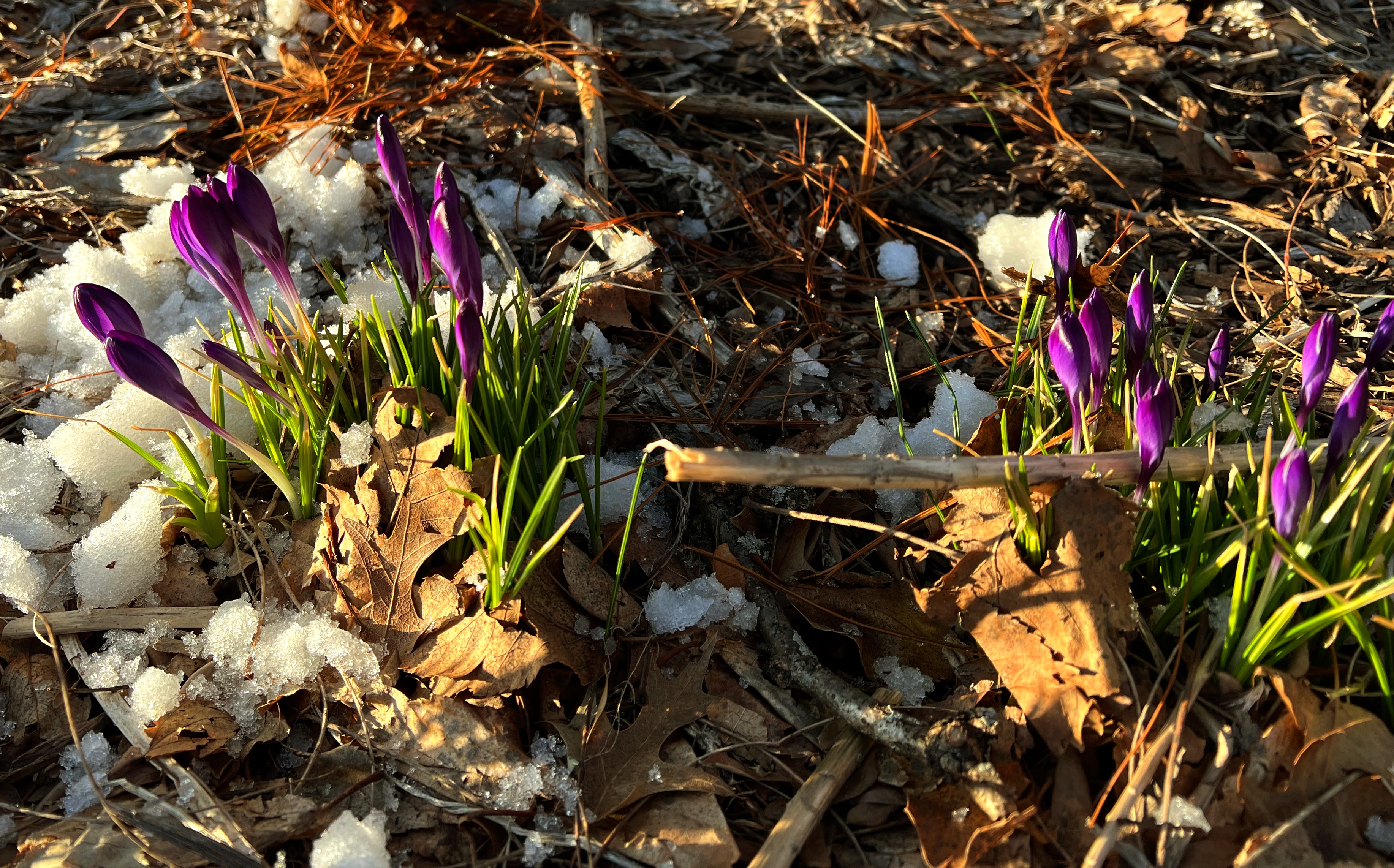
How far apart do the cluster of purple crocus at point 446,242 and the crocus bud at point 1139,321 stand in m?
1.09

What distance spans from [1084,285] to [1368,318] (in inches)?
31.4

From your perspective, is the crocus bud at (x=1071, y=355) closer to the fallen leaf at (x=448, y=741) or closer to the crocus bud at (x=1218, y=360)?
the crocus bud at (x=1218, y=360)

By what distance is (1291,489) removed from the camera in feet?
4.07

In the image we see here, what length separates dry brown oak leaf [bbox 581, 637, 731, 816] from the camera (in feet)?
4.74

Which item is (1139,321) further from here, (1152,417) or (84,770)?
(84,770)

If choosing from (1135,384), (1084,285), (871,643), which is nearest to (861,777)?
(871,643)

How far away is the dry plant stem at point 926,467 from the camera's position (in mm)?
1329

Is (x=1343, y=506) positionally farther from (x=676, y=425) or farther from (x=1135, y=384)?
(x=676, y=425)

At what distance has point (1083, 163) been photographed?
113 inches

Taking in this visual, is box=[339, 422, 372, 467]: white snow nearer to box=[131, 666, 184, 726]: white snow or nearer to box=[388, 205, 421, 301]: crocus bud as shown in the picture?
box=[388, 205, 421, 301]: crocus bud

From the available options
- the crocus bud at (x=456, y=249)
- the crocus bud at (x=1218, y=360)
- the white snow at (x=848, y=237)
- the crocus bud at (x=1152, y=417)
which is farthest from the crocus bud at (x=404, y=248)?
the crocus bud at (x=1218, y=360)

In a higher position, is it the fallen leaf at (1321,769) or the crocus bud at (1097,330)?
the crocus bud at (1097,330)

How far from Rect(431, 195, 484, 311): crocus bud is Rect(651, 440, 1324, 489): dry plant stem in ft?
1.42

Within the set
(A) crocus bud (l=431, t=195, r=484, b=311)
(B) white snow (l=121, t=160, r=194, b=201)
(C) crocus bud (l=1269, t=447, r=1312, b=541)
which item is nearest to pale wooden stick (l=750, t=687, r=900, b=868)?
(C) crocus bud (l=1269, t=447, r=1312, b=541)
